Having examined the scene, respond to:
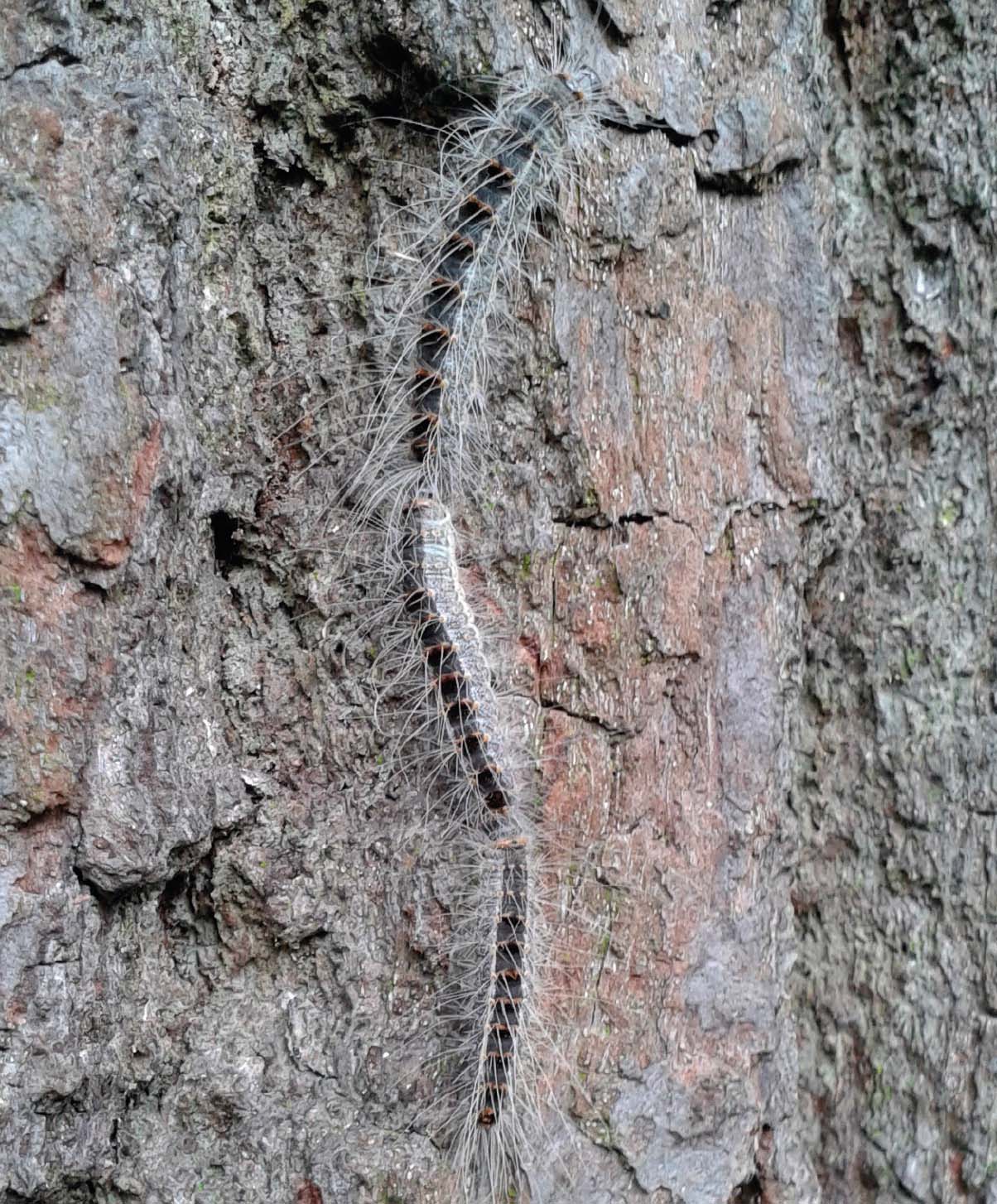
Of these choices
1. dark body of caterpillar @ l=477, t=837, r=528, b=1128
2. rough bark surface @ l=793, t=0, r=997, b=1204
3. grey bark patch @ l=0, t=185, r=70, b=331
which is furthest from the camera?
rough bark surface @ l=793, t=0, r=997, b=1204

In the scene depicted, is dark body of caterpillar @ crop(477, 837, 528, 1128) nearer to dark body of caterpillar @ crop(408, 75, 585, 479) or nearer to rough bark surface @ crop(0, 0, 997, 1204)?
rough bark surface @ crop(0, 0, 997, 1204)

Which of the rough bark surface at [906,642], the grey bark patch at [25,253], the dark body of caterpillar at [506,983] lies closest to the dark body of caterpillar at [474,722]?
the dark body of caterpillar at [506,983]

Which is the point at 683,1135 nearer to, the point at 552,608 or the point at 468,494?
the point at 552,608

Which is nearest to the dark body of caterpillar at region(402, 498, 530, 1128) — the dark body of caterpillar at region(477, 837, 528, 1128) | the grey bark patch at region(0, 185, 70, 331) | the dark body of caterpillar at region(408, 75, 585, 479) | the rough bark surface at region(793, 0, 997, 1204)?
the dark body of caterpillar at region(477, 837, 528, 1128)

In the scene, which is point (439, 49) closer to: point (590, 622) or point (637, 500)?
point (637, 500)

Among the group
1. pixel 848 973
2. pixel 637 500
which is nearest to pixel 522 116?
pixel 637 500

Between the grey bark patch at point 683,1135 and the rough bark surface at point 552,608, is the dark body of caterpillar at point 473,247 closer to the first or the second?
the rough bark surface at point 552,608
